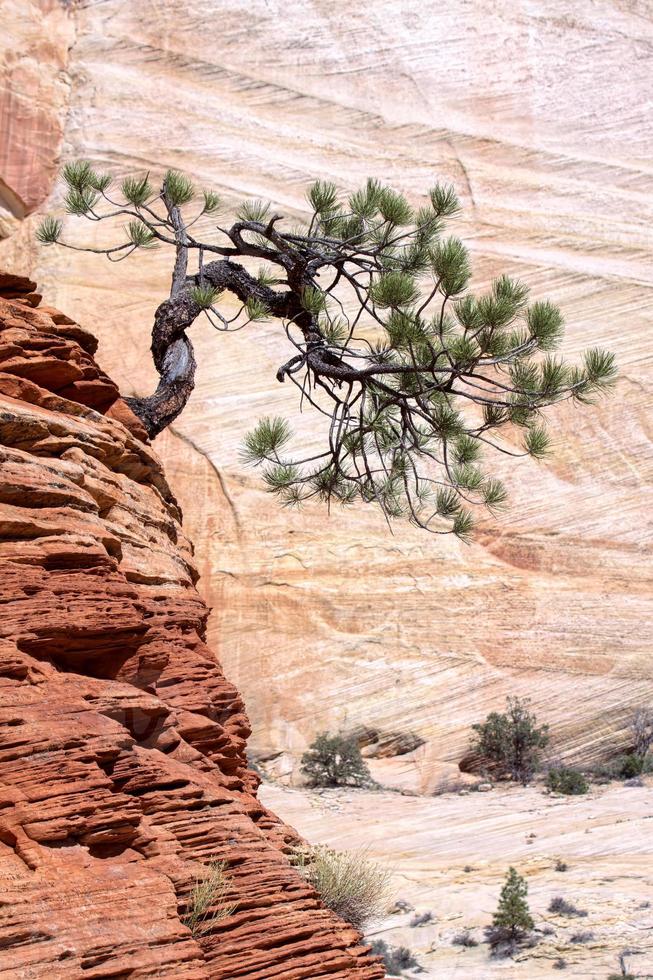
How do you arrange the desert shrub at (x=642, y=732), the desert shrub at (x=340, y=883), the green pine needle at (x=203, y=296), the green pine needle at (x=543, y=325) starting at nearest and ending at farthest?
the desert shrub at (x=340, y=883) < the green pine needle at (x=543, y=325) < the green pine needle at (x=203, y=296) < the desert shrub at (x=642, y=732)

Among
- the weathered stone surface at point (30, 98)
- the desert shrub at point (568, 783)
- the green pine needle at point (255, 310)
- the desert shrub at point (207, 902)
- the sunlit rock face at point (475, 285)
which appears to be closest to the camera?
the desert shrub at point (207, 902)

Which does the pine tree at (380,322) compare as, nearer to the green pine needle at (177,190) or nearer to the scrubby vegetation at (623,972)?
the green pine needle at (177,190)

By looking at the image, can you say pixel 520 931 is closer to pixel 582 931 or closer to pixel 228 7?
pixel 582 931

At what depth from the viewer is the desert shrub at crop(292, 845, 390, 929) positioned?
6.59 metres

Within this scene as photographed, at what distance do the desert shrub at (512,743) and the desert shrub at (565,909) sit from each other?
5.87 m

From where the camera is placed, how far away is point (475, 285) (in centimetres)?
2177

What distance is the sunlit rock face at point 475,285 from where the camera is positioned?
17094 mm

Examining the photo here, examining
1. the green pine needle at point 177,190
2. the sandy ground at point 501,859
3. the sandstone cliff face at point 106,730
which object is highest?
the green pine needle at point 177,190

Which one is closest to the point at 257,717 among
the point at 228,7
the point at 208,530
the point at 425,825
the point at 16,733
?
the point at 208,530

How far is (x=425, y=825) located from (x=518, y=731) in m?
3.46

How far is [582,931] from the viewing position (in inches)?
325

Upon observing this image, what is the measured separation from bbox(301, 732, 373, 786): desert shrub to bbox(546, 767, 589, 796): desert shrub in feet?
7.79

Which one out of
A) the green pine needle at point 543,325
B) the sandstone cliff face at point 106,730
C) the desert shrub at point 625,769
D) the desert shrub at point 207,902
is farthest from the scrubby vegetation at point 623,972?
the desert shrub at point 625,769

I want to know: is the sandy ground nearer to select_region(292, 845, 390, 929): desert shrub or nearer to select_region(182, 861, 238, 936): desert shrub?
select_region(292, 845, 390, 929): desert shrub
